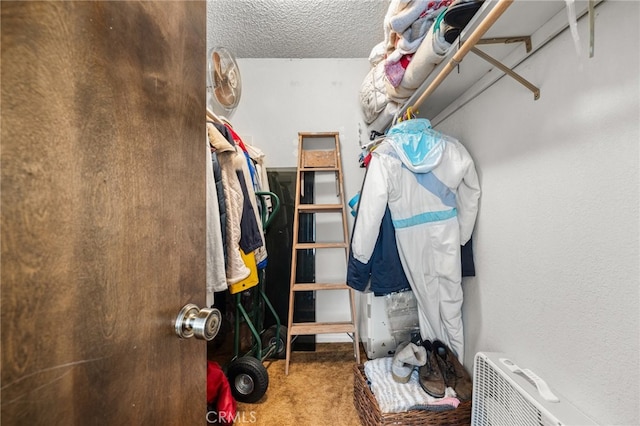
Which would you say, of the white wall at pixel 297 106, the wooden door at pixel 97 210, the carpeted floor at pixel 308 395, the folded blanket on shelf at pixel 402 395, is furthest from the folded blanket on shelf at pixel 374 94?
the carpeted floor at pixel 308 395

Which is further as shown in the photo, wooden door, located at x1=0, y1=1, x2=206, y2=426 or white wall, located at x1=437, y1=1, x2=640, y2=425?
white wall, located at x1=437, y1=1, x2=640, y2=425

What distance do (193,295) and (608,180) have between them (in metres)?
1.03

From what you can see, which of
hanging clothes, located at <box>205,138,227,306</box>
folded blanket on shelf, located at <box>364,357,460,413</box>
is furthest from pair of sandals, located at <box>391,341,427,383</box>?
hanging clothes, located at <box>205,138,227,306</box>

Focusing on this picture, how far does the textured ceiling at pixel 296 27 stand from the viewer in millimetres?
1530

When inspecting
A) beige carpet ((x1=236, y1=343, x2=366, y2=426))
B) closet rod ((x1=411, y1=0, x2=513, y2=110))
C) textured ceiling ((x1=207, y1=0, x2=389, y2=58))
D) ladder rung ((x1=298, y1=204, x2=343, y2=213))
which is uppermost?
textured ceiling ((x1=207, y1=0, x2=389, y2=58))

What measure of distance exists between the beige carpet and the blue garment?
67cm

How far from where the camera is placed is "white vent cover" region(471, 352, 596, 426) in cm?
64

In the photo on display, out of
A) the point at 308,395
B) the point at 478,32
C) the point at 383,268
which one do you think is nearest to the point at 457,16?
the point at 478,32

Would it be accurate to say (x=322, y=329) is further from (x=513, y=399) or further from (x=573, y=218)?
(x=573, y=218)

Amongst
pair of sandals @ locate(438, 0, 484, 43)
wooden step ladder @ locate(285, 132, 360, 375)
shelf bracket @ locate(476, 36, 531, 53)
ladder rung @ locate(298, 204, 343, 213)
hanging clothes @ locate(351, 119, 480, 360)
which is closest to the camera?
pair of sandals @ locate(438, 0, 484, 43)

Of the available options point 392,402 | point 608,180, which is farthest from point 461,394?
point 608,180

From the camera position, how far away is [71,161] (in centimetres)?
30

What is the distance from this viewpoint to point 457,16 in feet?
2.42

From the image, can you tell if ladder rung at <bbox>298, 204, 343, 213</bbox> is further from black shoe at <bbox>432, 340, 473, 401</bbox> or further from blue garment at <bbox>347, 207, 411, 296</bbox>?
black shoe at <bbox>432, 340, 473, 401</bbox>
